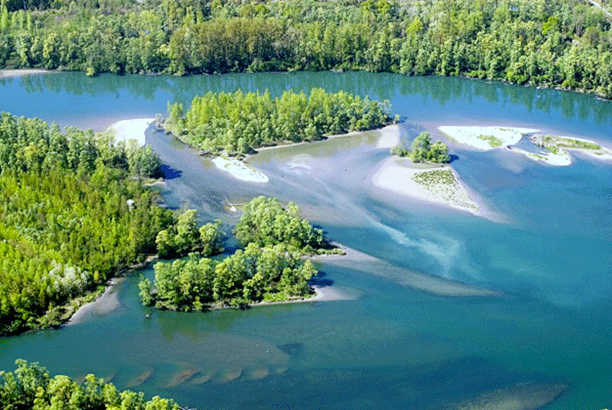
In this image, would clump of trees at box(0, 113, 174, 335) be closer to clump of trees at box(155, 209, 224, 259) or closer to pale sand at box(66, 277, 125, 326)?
pale sand at box(66, 277, 125, 326)

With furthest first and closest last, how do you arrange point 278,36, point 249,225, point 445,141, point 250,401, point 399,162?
point 278,36 → point 445,141 → point 399,162 → point 249,225 → point 250,401

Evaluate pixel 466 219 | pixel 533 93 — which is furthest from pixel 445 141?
pixel 533 93

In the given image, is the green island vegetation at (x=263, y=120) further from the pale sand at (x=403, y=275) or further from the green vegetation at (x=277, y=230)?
the pale sand at (x=403, y=275)

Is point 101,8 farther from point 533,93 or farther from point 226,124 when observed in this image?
point 533,93

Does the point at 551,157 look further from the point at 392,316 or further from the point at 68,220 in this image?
the point at 68,220

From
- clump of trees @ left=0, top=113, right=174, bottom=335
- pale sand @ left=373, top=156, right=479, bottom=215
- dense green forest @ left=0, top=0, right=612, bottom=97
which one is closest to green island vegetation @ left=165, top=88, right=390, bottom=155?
clump of trees @ left=0, top=113, right=174, bottom=335

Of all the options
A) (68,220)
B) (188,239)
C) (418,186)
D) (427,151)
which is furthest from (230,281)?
(427,151)
